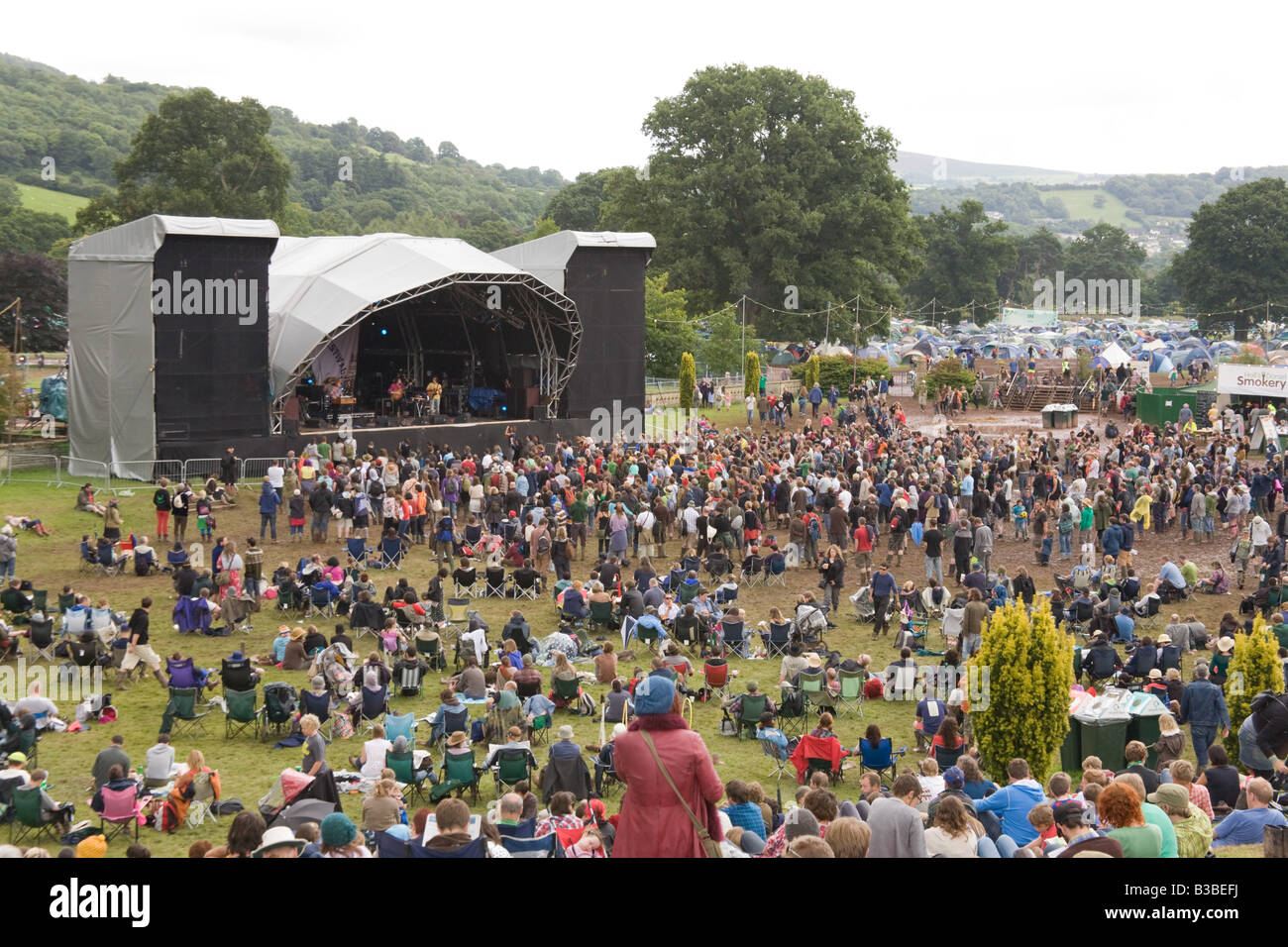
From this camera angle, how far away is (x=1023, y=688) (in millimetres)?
9766

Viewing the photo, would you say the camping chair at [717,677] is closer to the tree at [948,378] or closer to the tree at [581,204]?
the tree at [948,378]

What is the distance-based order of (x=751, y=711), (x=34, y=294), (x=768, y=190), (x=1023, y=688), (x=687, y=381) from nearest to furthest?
(x=1023, y=688) < (x=751, y=711) < (x=687, y=381) < (x=34, y=294) < (x=768, y=190)

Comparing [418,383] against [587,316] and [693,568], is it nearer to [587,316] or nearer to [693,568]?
[587,316]

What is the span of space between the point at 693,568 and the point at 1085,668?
230 inches

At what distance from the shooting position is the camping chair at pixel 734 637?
14.4 meters

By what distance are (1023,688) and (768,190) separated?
1584 inches

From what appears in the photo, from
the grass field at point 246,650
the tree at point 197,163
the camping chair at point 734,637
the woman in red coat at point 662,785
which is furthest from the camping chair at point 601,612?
the tree at point 197,163

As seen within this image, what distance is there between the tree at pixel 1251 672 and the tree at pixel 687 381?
2522 centimetres

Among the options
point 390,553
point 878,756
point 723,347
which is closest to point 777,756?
point 878,756

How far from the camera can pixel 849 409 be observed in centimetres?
3528

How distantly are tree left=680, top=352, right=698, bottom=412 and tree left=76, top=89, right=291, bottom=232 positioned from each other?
73.1 ft

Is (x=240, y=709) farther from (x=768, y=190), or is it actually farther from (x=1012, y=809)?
(x=768, y=190)
